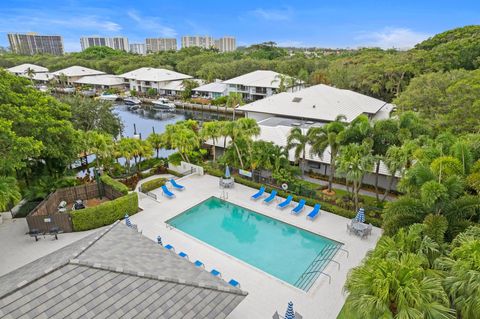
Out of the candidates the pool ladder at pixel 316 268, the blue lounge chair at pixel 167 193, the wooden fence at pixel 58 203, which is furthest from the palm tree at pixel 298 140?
the wooden fence at pixel 58 203

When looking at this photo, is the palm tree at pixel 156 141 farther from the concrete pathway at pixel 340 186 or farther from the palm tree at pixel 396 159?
the palm tree at pixel 396 159

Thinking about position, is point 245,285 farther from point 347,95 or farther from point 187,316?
point 347,95

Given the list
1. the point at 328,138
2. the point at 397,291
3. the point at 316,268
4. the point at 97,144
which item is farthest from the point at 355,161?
the point at 97,144

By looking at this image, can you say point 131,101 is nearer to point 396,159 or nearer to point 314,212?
point 314,212

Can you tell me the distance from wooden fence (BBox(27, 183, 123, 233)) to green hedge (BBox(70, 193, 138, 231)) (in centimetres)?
48

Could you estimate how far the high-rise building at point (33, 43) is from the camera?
177375 millimetres

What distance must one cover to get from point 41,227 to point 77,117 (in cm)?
1529

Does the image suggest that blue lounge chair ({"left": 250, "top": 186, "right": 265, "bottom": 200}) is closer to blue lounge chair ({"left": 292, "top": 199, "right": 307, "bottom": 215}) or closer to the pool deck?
the pool deck

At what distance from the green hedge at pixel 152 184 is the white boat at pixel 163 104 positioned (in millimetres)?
36489

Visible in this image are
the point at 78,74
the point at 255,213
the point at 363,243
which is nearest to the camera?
the point at 363,243

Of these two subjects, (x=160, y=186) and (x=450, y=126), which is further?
(x=160, y=186)

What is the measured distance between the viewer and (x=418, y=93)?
27.4 meters

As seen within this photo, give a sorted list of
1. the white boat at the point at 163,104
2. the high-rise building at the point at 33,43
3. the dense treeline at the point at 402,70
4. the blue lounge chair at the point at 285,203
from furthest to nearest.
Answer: the high-rise building at the point at 33,43 < the white boat at the point at 163,104 < the dense treeline at the point at 402,70 < the blue lounge chair at the point at 285,203

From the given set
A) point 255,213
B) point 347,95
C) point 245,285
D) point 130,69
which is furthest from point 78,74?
point 245,285
